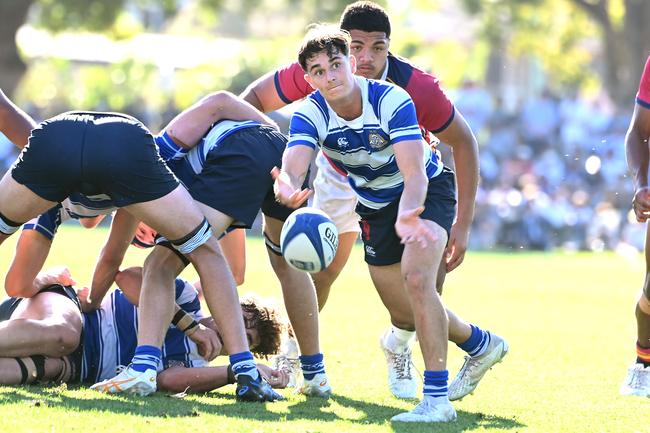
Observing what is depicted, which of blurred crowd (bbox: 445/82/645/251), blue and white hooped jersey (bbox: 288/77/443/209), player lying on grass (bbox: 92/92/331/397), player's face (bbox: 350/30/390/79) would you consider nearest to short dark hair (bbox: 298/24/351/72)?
blue and white hooped jersey (bbox: 288/77/443/209)

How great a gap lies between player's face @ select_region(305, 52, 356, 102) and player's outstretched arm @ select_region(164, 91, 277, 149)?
2.91 feet

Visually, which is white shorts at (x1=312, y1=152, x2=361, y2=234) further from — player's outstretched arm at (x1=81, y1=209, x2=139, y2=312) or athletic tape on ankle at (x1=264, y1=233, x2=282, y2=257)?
player's outstretched arm at (x1=81, y1=209, x2=139, y2=312)

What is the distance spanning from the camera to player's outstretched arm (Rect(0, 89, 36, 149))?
7.39 m

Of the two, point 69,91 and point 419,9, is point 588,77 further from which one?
point 69,91

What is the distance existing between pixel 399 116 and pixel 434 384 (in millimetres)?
1378

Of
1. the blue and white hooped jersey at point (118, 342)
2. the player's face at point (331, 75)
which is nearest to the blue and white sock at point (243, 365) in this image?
the blue and white hooped jersey at point (118, 342)

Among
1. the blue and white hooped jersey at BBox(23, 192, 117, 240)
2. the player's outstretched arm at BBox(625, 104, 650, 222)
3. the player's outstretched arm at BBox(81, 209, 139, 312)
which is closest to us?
the blue and white hooped jersey at BBox(23, 192, 117, 240)

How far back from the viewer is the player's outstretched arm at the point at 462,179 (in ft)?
24.0

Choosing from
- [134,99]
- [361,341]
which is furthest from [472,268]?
[134,99]

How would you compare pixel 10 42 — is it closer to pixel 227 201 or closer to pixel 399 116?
pixel 227 201

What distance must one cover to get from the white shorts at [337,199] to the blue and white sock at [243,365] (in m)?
2.18

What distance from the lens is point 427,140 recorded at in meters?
7.58

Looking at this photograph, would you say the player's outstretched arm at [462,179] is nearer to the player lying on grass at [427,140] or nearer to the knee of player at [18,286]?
the player lying on grass at [427,140]

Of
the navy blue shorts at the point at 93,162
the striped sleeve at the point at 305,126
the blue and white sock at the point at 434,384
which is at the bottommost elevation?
the blue and white sock at the point at 434,384
